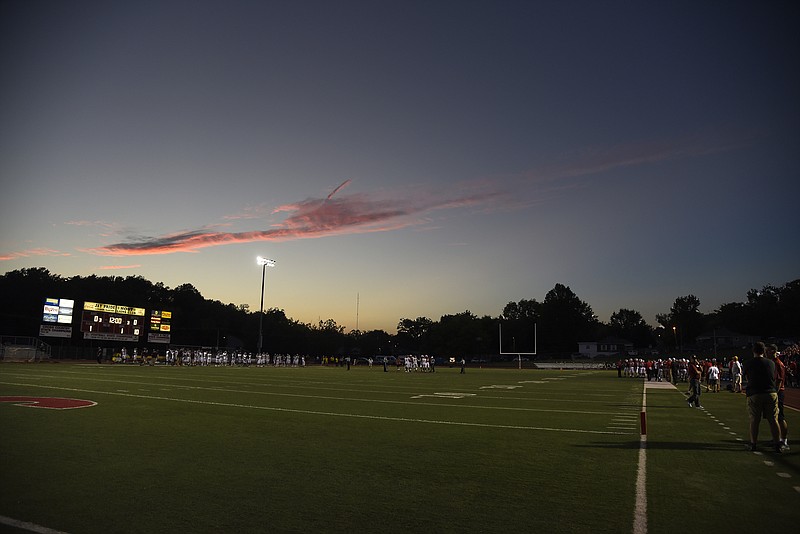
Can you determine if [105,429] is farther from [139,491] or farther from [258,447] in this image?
[139,491]

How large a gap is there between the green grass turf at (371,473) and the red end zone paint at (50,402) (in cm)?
82

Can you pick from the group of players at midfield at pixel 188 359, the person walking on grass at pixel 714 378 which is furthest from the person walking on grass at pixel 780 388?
the group of players at midfield at pixel 188 359

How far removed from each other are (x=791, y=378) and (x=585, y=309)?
404 ft

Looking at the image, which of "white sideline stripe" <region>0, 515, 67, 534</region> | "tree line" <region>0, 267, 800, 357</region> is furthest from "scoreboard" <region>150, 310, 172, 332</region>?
"white sideline stripe" <region>0, 515, 67, 534</region>

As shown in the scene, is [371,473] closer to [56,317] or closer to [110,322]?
[56,317]

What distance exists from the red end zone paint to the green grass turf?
2.69 ft

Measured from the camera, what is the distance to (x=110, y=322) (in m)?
56.0

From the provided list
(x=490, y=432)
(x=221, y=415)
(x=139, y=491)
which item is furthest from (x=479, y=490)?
(x=221, y=415)

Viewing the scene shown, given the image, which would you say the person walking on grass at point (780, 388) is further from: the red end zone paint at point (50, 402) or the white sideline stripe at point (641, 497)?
the red end zone paint at point (50, 402)

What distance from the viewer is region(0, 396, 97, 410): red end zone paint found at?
1354 centimetres

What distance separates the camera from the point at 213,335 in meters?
124

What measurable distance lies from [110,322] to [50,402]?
46.4 meters

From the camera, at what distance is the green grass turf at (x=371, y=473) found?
17.0ft

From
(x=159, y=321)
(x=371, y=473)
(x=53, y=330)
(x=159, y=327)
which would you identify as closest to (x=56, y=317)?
(x=53, y=330)
